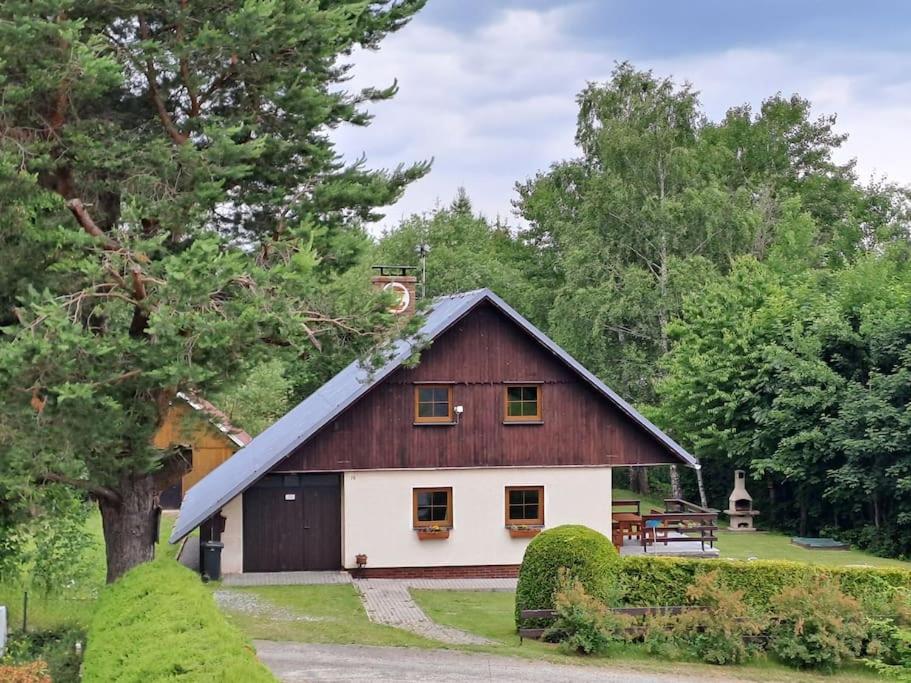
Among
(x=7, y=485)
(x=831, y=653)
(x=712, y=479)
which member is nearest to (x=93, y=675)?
(x=7, y=485)

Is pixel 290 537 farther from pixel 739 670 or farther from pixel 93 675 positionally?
pixel 93 675

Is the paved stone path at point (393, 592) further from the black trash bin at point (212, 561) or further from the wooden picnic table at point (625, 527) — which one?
the wooden picnic table at point (625, 527)

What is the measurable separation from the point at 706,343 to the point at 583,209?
829 centimetres

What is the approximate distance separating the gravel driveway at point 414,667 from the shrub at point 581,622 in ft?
2.95

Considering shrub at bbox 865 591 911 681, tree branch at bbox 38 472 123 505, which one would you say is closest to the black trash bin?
tree branch at bbox 38 472 123 505

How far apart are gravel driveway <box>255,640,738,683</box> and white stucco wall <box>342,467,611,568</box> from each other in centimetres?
757

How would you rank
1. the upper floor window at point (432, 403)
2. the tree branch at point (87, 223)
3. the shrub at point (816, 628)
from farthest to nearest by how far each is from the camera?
the upper floor window at point (432, 403) < the shrub at point (816, 628) < the tree branch at point (87, 223)

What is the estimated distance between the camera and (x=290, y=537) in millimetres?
24812

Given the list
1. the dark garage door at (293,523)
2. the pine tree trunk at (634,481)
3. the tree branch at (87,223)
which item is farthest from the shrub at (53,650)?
the pine tree trunk at (634,481)

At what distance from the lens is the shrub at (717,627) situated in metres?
16.9

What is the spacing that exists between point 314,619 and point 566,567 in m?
4.76

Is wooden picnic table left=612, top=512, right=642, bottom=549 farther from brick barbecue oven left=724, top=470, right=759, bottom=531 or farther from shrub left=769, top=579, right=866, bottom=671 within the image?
shrub left=769, top=579, right=866, bottom=671

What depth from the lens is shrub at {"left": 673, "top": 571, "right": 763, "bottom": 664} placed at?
55.6 feet

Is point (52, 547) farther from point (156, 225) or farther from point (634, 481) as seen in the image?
point (634, 481)
